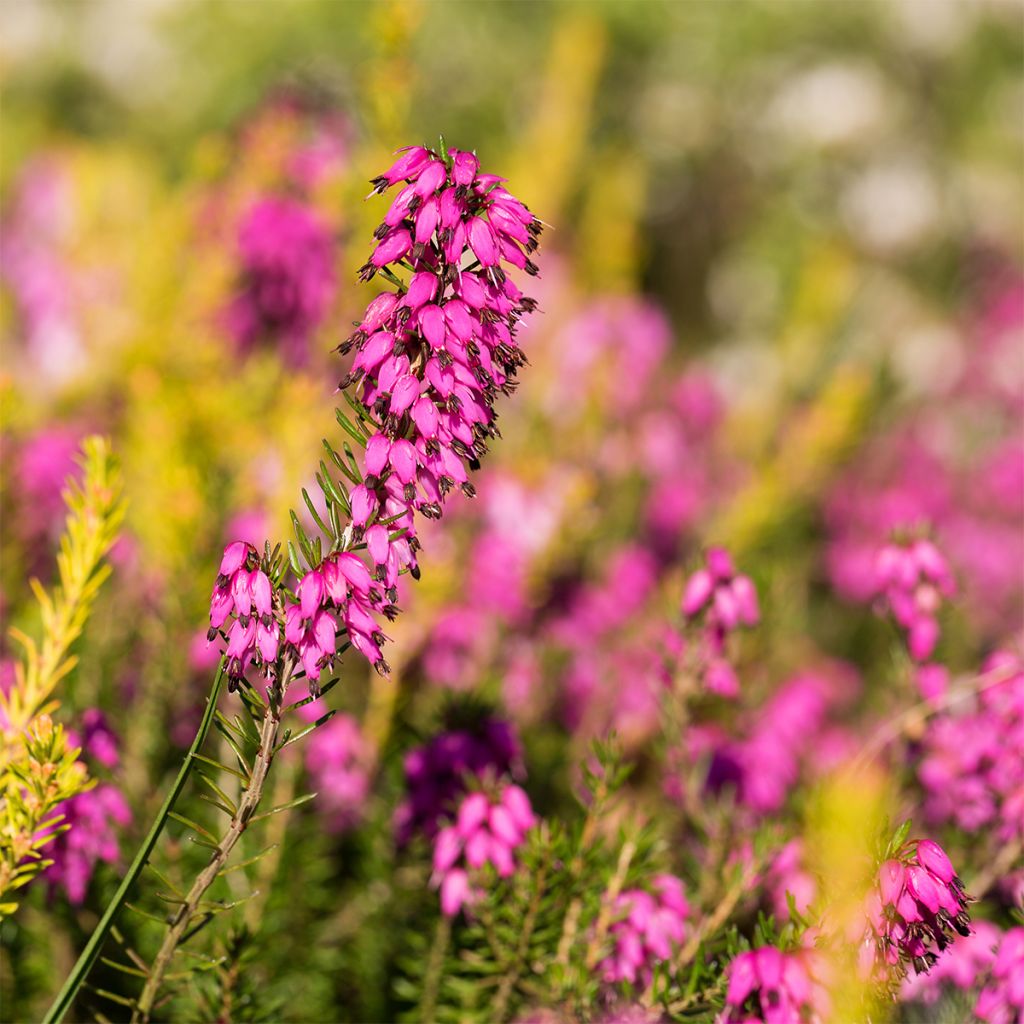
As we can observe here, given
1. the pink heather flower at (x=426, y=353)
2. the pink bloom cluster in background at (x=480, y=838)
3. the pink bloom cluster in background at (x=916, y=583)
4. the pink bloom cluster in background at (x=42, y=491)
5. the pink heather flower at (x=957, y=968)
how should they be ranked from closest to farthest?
the pink heather flower at (x=426, y=353) → the pink bloom cluster in background at (x=480, y=838) → the pink heather flower at (x=957, y=968) → the pink bloom cluster in background at (x=916, y=583) → the pink bloom cluster in background at (x=42, y=491)

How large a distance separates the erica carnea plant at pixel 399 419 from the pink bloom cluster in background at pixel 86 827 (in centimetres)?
44

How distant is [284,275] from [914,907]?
10.9ft

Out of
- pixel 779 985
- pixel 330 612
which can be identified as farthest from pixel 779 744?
pixel 330 612

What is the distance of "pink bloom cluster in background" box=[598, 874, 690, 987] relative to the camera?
5.90 ft

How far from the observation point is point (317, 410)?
3.05 metres

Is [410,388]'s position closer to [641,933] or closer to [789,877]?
[641,933]

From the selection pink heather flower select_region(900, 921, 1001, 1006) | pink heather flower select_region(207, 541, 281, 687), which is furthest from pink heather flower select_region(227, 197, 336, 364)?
pink heather flower select_region(900, 921, 1001, 1006)

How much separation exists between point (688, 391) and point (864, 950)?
4.62 m

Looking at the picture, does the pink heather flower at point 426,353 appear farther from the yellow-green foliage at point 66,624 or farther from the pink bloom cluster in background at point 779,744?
the pink bloom cluster in background at point 779,744

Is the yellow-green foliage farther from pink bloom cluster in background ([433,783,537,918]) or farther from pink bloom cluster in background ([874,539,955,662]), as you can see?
pink bloom cluster in background ([874,539,955,662])

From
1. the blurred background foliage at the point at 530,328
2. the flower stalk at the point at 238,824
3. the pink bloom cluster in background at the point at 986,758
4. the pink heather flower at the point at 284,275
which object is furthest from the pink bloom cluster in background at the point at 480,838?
the pink heather flower at the point at 284,275

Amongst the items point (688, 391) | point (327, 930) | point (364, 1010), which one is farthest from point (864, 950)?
point (688, 391)

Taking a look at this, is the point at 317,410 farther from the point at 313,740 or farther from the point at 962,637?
the point at 962,637

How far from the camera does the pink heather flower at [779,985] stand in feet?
4.56
